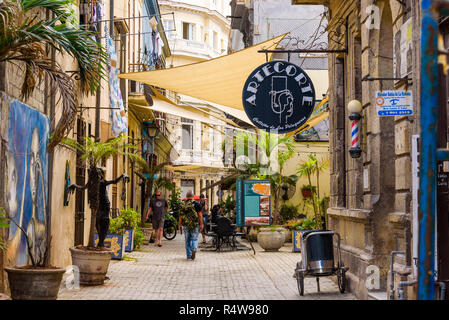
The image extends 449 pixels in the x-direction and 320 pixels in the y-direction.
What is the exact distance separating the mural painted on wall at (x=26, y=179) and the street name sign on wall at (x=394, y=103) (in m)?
4.61

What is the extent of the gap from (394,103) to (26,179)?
5.18 metres

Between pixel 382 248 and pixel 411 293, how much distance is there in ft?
8.96

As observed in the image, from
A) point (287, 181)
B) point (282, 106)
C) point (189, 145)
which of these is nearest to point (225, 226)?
point (287, 181)

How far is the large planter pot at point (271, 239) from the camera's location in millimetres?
19406

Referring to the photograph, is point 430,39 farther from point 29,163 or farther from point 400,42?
point 29,163

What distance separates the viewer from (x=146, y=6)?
107ft

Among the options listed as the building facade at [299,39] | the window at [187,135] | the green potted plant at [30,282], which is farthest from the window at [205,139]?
the green potted plant at [30,282]

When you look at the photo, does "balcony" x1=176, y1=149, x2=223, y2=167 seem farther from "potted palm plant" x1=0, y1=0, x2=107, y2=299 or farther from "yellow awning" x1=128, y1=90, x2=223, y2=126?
"potted palm plant" x1=0, y1=0, x2=107, y2=299

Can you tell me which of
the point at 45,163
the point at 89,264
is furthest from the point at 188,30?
the point at 89,264

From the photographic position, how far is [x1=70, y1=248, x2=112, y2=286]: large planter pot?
36.1ft

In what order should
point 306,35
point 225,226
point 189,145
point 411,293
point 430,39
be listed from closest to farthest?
1. point 430,39
2. point 411,293
3. point 225,226
4. point 306,35
5. point 189,145

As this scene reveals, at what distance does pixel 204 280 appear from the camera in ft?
41.1

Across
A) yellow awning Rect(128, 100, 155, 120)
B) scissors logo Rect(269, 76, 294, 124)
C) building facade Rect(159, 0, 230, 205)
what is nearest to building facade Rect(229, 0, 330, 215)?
yellow awning Rect(128, 100, 155, 120)

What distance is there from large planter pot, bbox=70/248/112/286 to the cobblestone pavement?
17 cm
